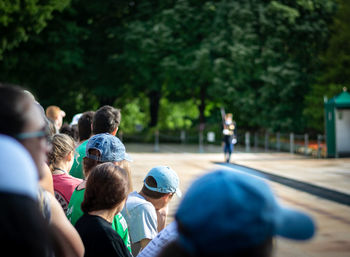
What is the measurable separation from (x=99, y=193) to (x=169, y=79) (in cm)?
3082

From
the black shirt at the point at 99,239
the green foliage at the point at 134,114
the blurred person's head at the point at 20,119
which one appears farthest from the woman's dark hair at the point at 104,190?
the green foliage at the point at 134,114

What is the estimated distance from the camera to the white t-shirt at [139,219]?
3.76 m

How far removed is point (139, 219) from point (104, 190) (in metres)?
0.87

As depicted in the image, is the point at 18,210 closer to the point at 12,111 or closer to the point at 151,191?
the point at 12,111

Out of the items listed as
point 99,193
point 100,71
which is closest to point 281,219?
point 99,193

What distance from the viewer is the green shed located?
22.1 metres

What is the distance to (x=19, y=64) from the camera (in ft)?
102

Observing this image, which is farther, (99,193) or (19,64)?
(19,64)

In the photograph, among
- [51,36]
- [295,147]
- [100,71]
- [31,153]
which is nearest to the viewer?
[31,153]

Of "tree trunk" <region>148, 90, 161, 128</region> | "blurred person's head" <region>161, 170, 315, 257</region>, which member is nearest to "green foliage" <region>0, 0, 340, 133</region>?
"tree trunk" <region>148, 90, 161, 128</region>

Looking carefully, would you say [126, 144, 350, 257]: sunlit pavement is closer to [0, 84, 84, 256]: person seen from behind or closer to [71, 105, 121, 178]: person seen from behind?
[0, 84, 84, 256]: person seen from behind

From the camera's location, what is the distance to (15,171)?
4.57ft

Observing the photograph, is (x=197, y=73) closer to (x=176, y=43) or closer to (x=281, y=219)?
(x=176, y=43)

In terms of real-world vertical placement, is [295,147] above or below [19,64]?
below
